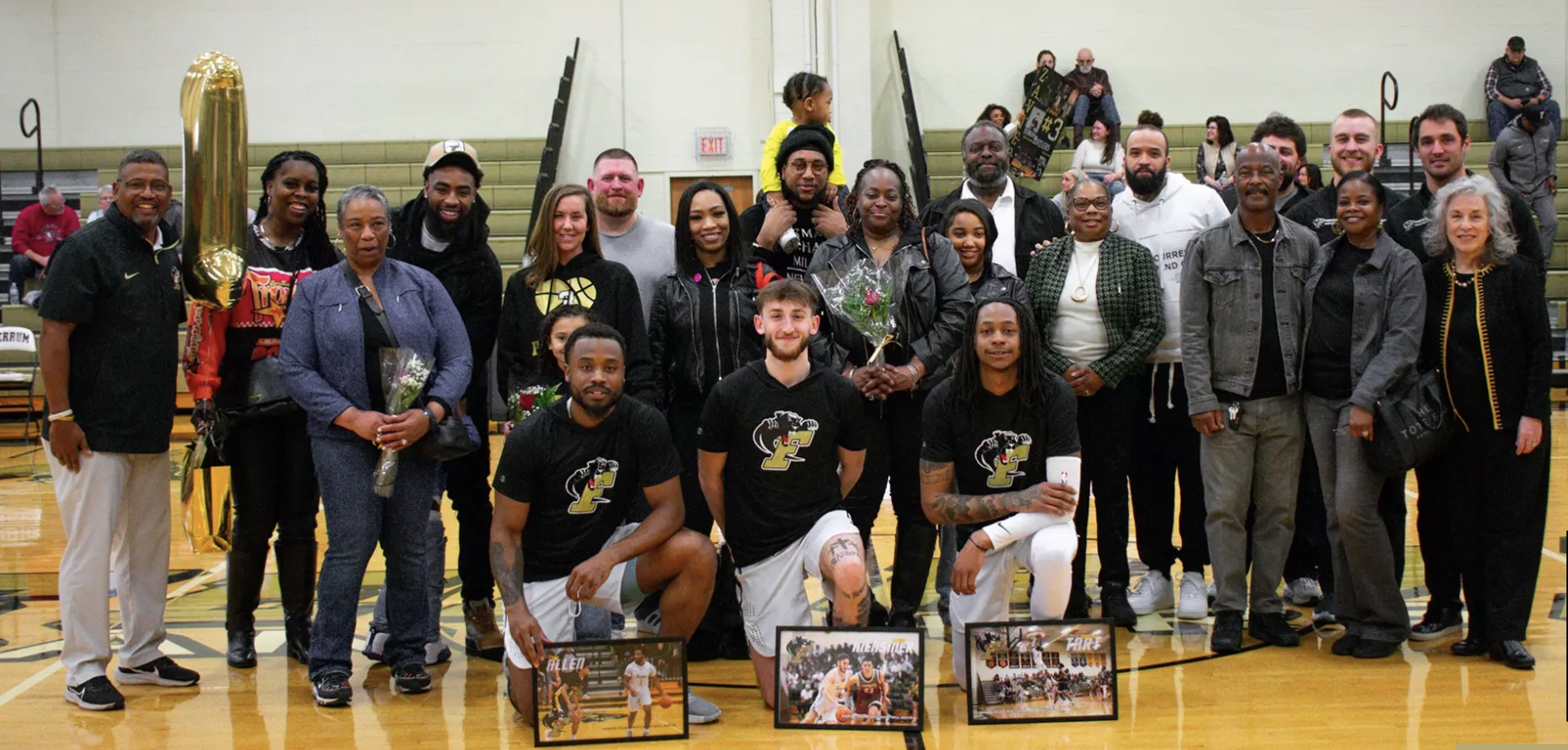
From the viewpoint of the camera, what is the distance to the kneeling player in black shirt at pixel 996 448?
388 cm

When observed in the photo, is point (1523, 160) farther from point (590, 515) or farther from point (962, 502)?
point (590, 515)

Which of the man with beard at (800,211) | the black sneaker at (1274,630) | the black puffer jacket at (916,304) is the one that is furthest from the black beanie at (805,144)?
the black sneaker at (1274,630)

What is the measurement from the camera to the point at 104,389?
3.89 meters

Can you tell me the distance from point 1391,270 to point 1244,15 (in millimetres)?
10175

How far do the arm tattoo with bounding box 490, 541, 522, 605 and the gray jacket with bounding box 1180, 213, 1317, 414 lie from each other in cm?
212

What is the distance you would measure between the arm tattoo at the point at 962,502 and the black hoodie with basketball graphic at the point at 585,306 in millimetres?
908

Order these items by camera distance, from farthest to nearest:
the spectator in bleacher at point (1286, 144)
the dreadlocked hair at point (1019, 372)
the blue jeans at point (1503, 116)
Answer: the blue jeans at point (1503, 116), the spectator in bleacher at point (1286, 144), the dreadlocked hair at point (1019, 372)

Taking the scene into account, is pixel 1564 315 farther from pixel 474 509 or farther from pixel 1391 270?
pixel 474 509

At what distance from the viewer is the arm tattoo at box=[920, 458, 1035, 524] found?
3883 mm

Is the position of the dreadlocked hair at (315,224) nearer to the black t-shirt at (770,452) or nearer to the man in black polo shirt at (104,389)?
the man in black polo shirt at (104,389)

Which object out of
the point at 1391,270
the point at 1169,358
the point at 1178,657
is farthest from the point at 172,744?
the point at 1391,270

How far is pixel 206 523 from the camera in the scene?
414 cm

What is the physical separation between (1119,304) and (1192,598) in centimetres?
106

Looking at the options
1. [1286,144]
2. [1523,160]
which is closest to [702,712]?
[1286,144]
